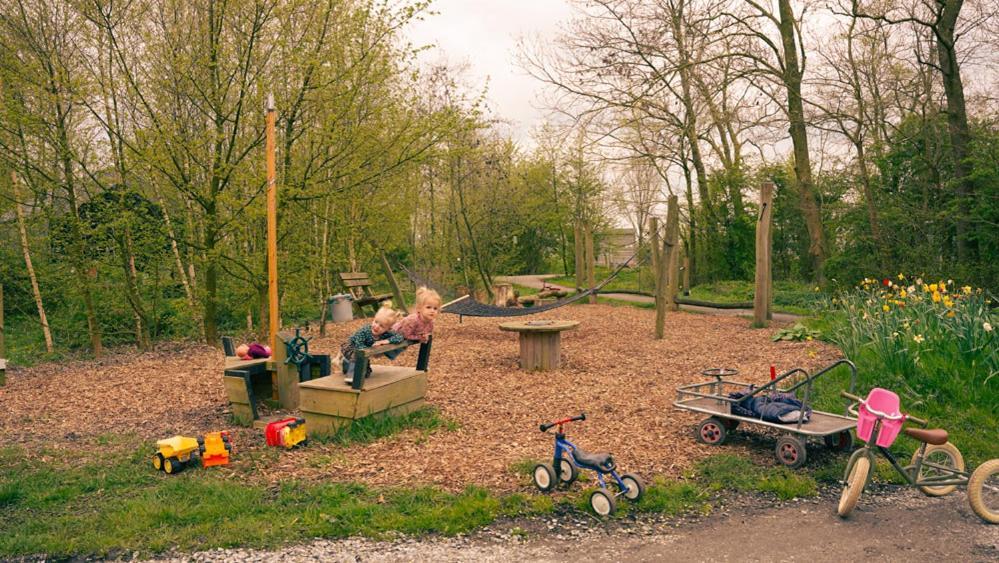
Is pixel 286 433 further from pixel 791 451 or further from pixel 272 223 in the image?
pixel 791 451

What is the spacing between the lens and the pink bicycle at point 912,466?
3312 millimetres

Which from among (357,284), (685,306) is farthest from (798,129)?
(357,284)

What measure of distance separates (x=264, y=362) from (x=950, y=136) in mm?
9795

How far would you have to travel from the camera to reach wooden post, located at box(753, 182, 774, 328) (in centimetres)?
924

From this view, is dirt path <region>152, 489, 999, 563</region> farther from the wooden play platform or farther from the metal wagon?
the wooden play platform

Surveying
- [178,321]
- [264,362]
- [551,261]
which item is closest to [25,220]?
[178,321]

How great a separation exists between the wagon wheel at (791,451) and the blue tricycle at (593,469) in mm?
1142

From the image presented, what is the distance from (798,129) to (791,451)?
34.4 feet

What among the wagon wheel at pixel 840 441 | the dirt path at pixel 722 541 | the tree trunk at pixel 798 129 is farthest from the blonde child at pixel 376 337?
the tree trunk at pixel 798 129

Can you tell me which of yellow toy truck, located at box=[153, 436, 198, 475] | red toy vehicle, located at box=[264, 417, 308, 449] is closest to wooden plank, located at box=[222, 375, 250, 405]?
red toy vehicle, located at box=[264, 417, 308, 449]

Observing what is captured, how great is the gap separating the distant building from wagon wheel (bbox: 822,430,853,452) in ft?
51.8

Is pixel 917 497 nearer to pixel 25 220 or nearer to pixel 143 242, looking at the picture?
pixel 143 242

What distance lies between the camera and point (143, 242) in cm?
831

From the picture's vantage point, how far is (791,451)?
4.07 meters
